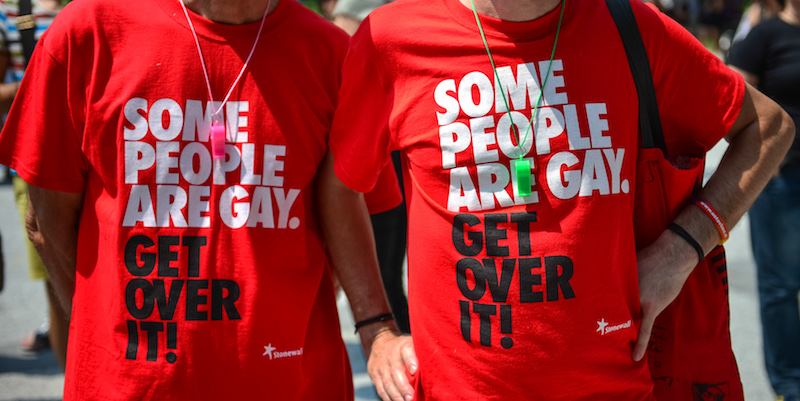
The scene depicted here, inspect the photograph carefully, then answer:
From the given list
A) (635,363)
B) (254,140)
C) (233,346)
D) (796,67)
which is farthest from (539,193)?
(796,67)

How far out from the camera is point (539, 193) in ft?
5.52

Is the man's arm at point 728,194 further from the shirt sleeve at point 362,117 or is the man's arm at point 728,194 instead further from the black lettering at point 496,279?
the shirt sleeve at point 362,117

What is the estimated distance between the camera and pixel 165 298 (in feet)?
6.18

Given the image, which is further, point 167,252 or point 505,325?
point 167,252

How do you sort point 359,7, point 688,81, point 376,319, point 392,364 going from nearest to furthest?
point 688,81 < point 392,364 < point 376,319 < point 359,7

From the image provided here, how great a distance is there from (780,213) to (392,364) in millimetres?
2885

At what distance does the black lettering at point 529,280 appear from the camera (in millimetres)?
1672

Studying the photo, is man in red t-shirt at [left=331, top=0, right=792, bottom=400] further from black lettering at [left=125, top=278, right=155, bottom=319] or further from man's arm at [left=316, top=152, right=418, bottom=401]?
black lettering at [left=125, top=278, right=155, bottom=319]

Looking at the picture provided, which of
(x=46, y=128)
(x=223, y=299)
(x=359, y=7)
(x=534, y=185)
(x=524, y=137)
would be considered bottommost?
(x=223, y=299)

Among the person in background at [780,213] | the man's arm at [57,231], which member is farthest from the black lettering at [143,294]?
the person in background at [780,213]

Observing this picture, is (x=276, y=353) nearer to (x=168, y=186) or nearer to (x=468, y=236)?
(x=168, y=186)

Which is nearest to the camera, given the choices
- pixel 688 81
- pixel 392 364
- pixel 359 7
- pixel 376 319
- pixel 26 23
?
pixel 688 81

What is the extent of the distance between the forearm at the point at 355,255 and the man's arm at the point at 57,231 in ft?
2.15

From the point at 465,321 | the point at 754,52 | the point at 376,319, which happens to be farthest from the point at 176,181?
the point at 754,52
